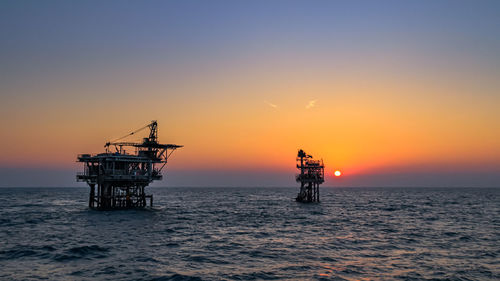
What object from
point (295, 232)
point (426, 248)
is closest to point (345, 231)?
point (295, 232)

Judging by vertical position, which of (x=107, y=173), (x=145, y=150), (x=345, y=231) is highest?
(x=145, y=150)

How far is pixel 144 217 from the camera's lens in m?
54.9

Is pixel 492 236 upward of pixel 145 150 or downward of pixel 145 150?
downward

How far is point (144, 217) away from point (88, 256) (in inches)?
1055

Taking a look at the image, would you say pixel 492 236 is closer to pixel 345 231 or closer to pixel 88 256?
pixel 345 231

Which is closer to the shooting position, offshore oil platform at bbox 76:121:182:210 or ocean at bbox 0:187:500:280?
ocean at bbox 0:187:500:280

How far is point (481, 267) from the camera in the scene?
83.4ft

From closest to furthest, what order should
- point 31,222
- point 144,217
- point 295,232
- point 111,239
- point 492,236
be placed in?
point 111,239 → point 492,236 → point 295,232 → point 31,222 → point 144,217

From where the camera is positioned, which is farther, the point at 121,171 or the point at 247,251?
the point at 121,171

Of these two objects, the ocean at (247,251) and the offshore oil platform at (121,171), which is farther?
the offshore oil platform at (121,171)

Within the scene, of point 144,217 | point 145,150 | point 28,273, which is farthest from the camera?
point 145,150

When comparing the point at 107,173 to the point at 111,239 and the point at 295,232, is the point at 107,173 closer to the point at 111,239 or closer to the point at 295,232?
the point at 111,239

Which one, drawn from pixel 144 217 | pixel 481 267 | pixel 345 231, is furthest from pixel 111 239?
pixel 481 267

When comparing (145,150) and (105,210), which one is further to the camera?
(145,150)
